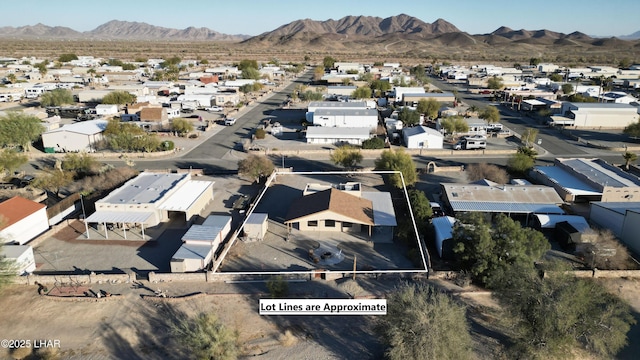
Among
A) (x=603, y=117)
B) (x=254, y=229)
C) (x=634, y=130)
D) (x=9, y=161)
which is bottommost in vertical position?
(x=254, y=229)

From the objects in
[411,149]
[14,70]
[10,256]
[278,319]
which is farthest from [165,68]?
[278,319]

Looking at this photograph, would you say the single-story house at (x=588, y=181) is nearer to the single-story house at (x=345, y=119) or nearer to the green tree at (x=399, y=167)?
the green tree at (x=399, y=167)

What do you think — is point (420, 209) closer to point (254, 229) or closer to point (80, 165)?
point (254, 229)

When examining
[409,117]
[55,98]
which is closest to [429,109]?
[409,117]

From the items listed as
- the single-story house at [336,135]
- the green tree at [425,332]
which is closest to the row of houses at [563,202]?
the green tree at [425,332]

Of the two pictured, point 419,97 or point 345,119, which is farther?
point 419,97

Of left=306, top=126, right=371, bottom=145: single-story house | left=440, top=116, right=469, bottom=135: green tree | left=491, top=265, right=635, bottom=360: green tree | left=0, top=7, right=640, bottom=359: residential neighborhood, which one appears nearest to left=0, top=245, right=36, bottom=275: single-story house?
left=0, top=7, right=640, bottom=359: residential neighborhood
